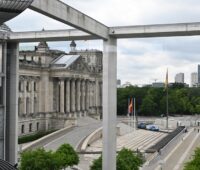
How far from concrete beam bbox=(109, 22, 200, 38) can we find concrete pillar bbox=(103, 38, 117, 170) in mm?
859

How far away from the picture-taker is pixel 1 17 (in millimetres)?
19156

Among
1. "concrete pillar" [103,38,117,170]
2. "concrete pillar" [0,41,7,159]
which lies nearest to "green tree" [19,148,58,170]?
"concrete pillar" [0,41,7,159]

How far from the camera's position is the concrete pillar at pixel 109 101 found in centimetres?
2902

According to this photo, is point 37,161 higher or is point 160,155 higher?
point 37,161

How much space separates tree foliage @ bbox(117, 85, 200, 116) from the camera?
149 metres

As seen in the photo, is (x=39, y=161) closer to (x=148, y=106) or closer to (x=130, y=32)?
(x=130, y=32)

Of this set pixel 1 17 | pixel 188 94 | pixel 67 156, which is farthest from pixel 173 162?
pixel 188 94

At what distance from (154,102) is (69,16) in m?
127

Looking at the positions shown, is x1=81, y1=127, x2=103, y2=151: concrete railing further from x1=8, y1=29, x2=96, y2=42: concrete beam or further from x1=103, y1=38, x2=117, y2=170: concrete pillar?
x1=103, y1=38, x2=117, y2=170: concrete pillar

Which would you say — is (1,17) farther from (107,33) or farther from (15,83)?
(15,83)

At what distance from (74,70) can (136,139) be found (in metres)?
25.9

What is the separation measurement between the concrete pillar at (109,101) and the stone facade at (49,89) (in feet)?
208

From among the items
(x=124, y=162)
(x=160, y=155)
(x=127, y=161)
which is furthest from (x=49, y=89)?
(x=124, y=162)

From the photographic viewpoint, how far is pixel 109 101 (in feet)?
95.7
